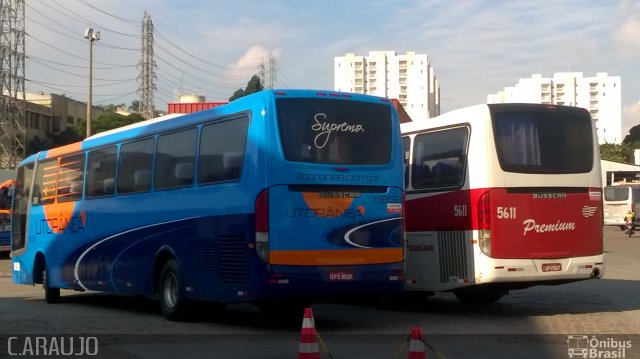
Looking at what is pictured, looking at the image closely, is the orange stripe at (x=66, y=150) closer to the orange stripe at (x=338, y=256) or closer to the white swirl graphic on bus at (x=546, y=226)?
the orange stripe at (x=338, y=256)

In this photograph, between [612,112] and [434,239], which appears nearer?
[434,239]

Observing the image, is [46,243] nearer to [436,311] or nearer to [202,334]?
[202,334]

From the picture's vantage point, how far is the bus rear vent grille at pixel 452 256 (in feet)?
42.7

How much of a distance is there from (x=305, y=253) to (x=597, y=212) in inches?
201

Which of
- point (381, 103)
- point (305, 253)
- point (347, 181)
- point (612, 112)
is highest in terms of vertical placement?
point (612, 112)

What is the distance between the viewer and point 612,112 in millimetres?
164125

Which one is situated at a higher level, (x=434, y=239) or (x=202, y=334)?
(x=434, y=239)

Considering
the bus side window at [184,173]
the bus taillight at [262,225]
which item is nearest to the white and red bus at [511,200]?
the bus taillight at [262,225]

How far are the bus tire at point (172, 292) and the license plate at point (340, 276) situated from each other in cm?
255

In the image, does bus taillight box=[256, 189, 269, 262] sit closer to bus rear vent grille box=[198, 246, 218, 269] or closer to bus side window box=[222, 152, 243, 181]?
bus side window box=[222, 152, 243, 181]

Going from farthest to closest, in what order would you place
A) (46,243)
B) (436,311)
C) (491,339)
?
(46,243), (436,311), (491,339)

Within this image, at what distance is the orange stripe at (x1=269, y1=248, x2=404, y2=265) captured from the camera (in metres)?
11.1

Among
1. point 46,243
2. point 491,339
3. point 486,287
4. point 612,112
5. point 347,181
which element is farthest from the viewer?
point 612,112

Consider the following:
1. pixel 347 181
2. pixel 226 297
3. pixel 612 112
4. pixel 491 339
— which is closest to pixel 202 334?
pixel 226 297
